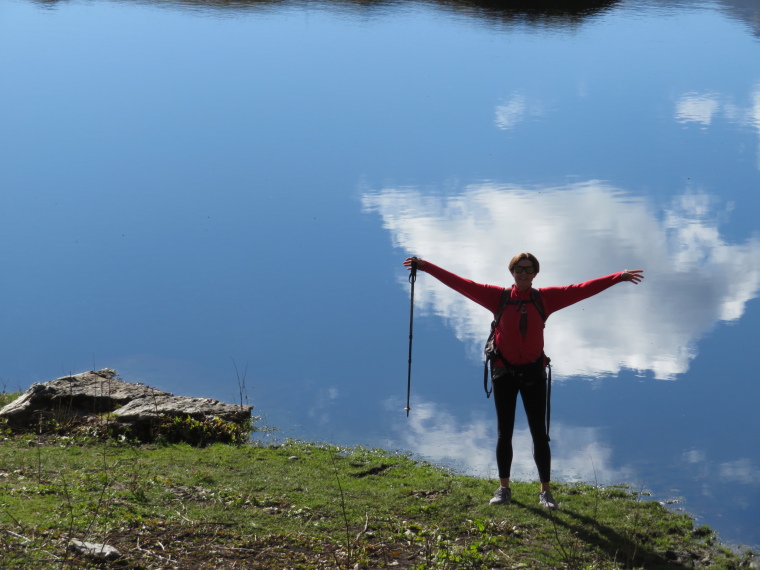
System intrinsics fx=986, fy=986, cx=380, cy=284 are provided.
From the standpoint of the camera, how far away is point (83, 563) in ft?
22.7

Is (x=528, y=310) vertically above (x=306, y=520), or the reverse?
(x=528, y=310)

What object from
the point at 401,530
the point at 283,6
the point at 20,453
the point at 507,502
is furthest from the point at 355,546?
A: the point at 283,6

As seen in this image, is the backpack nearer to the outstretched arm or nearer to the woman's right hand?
the outstretched arm

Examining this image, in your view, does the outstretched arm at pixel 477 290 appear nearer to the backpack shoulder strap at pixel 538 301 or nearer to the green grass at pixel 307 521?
the backpack shoulder strap at pixel 538 301

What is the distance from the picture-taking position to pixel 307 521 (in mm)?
8531

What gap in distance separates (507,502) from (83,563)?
3968 mm

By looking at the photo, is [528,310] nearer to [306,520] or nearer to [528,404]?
[528,404]

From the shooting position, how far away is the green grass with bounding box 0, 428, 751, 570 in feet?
24.6

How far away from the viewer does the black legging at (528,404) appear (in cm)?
854

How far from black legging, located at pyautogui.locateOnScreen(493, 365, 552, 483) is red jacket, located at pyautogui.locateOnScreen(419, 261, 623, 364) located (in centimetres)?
16

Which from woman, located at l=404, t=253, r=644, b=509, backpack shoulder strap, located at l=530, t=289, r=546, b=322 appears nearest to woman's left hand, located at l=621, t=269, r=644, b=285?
woman, located at l=404, t=253, r=644, b=509

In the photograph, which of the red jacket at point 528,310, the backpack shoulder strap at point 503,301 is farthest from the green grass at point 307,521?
the backpack shoulder strap at point 503,301

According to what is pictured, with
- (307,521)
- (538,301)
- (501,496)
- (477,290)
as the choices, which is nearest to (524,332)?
(538,301)

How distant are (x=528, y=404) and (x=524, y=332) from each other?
65 cm
